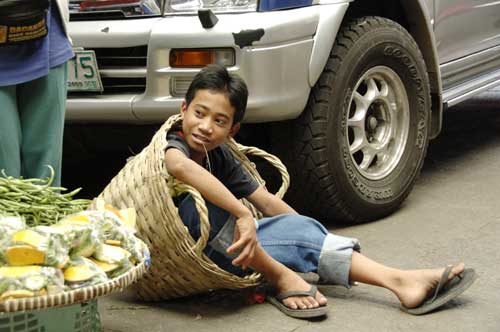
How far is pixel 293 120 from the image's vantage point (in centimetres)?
418

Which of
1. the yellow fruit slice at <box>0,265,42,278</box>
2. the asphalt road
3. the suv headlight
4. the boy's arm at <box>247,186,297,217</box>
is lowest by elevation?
the asphalt road

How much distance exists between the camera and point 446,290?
11.2 ft

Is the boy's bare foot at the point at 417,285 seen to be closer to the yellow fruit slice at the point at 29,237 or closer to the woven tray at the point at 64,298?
the woven tray at the point at 64,298

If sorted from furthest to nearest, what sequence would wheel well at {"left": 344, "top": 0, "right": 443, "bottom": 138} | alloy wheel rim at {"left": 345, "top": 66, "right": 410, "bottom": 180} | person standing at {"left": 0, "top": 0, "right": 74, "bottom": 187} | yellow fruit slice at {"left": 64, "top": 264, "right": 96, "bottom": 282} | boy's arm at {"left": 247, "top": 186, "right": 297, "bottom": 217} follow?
wheel well at {"left": 344, "top": 0, "right": 443, "bottom": 138}
alloy wheel rim at {"left": 345, "top": 66, "right": 410, "bottom": 180}
boy's arm at {"left": 247, "top": 186, "right": 297, "bottom": 217}
person standing at {"left": 0, "top": 0, "right": 74, "bottom": 187}
yellow fruit slice at {"left": 64, "top": 264, "right": 96, "bottom": 282}

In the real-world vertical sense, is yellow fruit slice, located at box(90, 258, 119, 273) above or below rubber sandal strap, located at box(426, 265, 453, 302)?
above

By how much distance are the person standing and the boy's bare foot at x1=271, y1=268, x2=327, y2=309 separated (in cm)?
88

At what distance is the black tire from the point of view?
416 centimetres

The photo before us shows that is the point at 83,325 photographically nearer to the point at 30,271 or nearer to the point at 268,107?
the point at 30,271

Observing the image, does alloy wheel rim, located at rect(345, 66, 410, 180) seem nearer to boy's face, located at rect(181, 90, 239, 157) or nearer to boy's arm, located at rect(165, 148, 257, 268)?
boy's face, located at rect(181, 90, 239, 157)

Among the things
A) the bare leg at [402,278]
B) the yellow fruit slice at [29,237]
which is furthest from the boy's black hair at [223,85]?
the yellow fruit slice at [29,237]

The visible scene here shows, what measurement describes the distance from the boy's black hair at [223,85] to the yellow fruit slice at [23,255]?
1297 millimetres

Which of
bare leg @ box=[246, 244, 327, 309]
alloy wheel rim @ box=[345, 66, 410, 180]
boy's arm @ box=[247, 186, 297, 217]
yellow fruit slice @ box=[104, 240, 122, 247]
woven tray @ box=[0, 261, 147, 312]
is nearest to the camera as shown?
woven tray @ box=[0, 261, 147, 312]

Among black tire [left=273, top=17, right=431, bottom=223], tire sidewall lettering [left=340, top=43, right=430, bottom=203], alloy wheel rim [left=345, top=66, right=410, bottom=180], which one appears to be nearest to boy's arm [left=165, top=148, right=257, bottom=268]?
black tire [left=273, top=17, right=431, bottom=223]

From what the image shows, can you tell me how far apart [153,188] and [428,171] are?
2.71m
